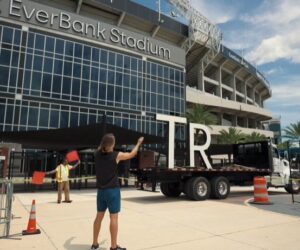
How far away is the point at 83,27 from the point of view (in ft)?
142

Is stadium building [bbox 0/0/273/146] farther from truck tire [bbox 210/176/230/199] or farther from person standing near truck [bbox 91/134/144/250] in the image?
person standing near truck [bbox 91/134/144/250]

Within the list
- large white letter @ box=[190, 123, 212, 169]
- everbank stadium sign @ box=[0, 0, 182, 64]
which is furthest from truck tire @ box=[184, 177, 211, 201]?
everbank stadium sign @ box=[0, 0, 182, 64]

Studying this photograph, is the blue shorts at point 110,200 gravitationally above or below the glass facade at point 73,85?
below

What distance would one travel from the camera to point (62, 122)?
39.5 meters

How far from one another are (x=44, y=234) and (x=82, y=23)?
132 ft

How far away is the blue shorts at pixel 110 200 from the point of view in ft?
17.3

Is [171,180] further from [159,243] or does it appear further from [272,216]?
[159,243]

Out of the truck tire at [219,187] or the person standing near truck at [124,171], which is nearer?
the truck tire at [219,187]

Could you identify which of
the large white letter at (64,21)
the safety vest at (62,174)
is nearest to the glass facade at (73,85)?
the large white letter at (64,21)

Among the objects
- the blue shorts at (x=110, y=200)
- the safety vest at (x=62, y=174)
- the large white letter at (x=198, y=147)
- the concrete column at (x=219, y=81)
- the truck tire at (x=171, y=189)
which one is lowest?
the truck tire at (x=171, y=189)

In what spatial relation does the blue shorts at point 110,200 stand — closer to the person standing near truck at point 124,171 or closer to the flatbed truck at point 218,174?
the flatbed truck at point 218,174

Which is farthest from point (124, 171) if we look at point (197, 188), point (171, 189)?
point (197, 188)

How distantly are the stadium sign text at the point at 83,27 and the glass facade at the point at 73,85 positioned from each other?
4.95ft

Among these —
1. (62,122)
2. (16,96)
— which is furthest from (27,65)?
(62,122)
